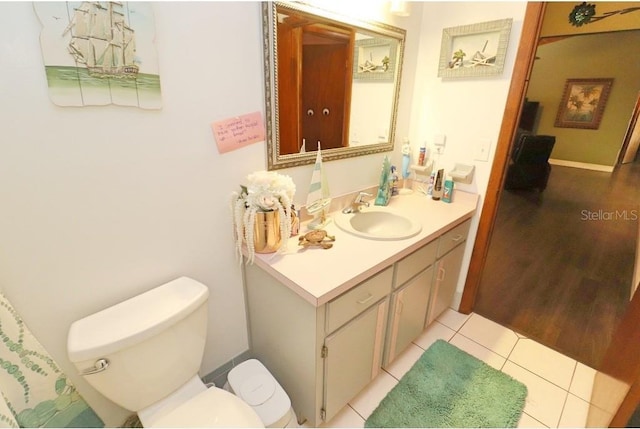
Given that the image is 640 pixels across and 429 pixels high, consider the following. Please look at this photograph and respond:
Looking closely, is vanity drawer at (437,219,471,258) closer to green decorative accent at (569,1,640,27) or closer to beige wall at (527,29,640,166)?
green decorative accent at (569,1,640,27)

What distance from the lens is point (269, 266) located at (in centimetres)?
113

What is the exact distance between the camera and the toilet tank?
2.81 feet

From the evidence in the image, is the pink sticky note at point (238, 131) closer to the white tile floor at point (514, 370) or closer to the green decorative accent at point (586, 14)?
the white tile floor at point (514, 370)

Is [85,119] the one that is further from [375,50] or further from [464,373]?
[464,373]

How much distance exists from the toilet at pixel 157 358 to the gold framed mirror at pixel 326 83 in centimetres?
68

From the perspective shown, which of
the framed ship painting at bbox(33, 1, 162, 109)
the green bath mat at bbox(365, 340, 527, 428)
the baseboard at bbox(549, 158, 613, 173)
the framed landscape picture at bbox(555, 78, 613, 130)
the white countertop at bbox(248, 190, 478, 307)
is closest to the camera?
the framed ship painting at bbox(33, 1, 162, 109)

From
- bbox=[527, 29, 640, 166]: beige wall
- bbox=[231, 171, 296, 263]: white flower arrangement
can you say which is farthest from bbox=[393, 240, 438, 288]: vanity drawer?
bbox=[527, 29, 640, 166]: beige wall

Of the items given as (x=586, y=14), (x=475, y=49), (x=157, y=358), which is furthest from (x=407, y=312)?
(x=586, y=14)

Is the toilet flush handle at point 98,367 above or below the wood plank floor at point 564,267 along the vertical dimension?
above

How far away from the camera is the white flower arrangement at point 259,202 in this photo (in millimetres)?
1101

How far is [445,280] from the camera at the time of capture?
5.84ft

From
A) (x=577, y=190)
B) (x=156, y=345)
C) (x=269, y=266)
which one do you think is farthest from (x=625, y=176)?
(x=156, y=345)

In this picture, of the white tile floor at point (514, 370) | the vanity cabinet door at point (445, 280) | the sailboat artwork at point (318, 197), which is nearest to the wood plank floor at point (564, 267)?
the white tile floor at point (514, 370)

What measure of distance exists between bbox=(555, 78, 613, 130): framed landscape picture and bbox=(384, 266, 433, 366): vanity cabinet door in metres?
6.33
